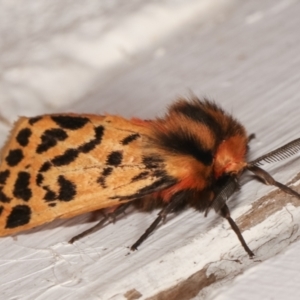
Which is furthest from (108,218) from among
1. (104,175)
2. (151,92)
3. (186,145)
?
(151,92)

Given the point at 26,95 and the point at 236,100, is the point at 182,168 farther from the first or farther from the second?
the point at 26,95

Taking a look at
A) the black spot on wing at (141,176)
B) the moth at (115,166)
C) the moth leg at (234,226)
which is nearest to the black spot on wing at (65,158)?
the moth at (115,166)

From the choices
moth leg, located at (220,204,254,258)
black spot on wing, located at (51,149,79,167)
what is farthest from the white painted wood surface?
black spot on wing, located at (51,149,79,167)

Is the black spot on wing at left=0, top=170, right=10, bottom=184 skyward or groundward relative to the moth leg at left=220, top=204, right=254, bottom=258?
skyward

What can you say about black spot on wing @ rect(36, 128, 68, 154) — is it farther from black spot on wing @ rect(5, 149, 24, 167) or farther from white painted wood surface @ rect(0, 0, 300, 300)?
white painted wood surface @ rect(0, 0, 300, 300)

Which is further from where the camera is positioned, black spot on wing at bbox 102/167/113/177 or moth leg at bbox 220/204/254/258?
black spot on wing at bbox 102/167/113/177
